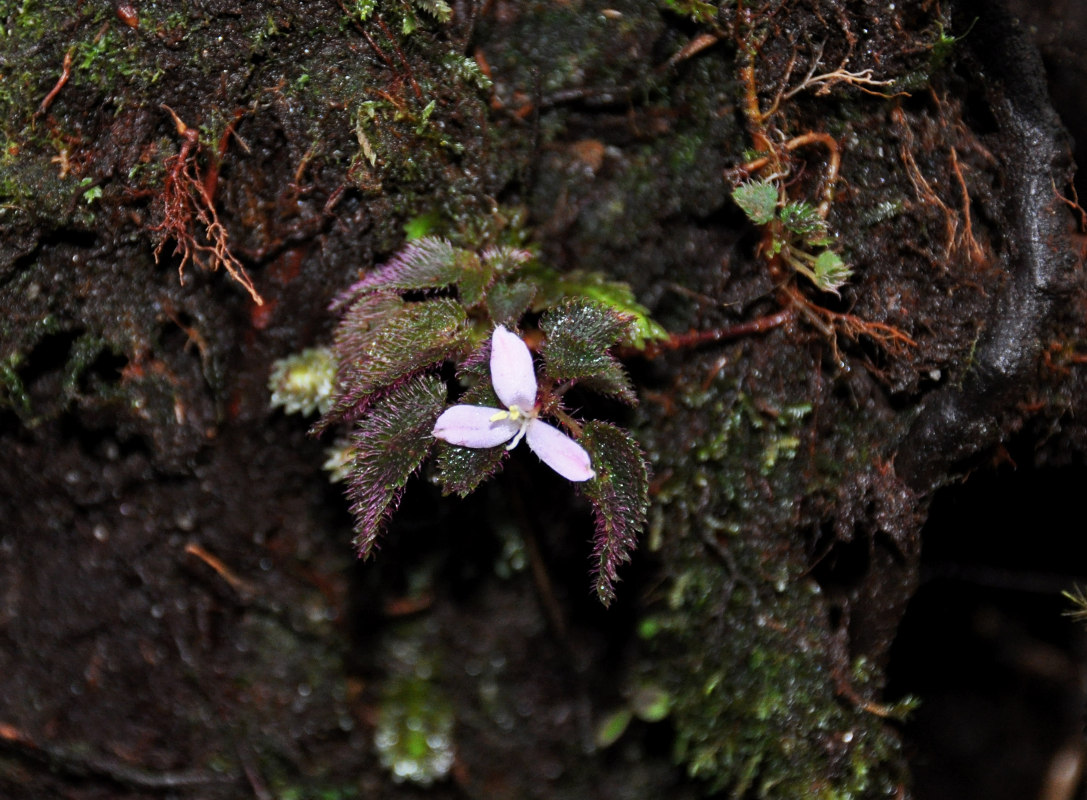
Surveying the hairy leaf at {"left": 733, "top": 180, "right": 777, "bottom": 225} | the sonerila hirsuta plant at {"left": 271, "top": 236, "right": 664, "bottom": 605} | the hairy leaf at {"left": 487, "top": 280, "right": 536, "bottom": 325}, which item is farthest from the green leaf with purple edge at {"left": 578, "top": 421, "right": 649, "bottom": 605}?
the hairy leaf at {"left": 733, "top": 180, "right": 777, "bottom": 225}

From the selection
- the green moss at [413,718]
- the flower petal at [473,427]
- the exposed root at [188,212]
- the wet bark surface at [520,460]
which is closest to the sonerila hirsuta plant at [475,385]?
the flower petal at [473,427]

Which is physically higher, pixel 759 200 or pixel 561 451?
pixel 759 200

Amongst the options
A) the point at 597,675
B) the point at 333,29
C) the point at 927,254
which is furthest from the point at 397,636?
the point at 927,254

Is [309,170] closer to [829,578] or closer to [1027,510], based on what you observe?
[829,578]

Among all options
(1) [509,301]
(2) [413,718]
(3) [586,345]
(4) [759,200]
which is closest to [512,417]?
(3) [586,345]

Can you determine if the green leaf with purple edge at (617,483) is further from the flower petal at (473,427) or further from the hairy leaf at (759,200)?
the hairy leaf at (759,200)

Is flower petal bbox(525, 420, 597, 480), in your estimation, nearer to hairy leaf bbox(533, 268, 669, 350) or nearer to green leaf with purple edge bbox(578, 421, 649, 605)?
green leaf with purple edge bbox(578, 421, 649, 605)

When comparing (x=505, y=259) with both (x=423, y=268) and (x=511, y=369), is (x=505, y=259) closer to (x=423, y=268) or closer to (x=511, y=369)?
(x=423, y=268)

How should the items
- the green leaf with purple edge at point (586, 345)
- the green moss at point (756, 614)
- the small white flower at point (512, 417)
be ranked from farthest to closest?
the green moss at point (756, 614)
the green leaf with purple edge at point (586, 345)
the small white flower at point (512, 417)
